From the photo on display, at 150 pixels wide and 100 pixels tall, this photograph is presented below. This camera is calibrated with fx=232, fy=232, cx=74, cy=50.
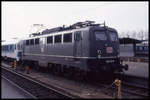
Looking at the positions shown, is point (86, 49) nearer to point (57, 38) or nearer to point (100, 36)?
point (100, 36)

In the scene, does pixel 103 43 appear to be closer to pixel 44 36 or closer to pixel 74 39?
pixel 74 39

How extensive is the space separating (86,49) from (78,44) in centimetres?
92

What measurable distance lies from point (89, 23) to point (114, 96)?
563 cm

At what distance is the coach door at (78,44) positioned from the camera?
13836 mm

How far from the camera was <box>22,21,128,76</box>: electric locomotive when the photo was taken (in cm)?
1306

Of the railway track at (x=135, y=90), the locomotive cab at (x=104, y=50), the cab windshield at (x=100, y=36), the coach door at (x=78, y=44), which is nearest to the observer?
the railway track at (x=135, y=90)

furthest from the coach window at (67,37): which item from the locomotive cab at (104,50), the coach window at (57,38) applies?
the locomotive cab at (104,50)

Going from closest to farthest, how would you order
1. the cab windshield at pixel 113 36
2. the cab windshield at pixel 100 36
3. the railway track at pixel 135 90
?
the railway track at pixel 135 90 → the cab windshield at pixel 100 36 → the cab windshield at pixel 113 36

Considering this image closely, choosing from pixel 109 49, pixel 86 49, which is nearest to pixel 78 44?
pixel 86 49

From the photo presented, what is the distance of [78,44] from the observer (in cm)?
1402

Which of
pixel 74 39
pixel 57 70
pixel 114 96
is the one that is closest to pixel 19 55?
pixel 57 70

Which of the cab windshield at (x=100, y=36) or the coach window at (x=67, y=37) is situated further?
the coach window at (x=67, y=37)

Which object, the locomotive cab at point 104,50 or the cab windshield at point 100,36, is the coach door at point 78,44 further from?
the cab windshield at point 100,36

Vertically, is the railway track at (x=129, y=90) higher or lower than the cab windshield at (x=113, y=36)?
lower
